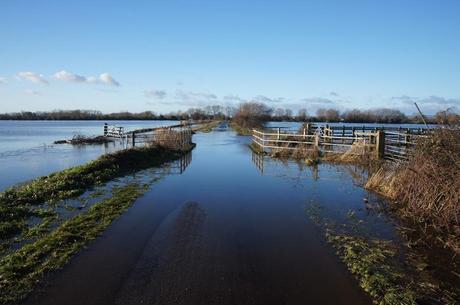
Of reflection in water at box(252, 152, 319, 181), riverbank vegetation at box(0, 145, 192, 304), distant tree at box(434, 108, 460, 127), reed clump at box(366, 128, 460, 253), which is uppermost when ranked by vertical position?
distant tree at box(434, 108, 460, 127)

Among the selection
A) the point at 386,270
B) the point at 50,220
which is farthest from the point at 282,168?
the point at 386,270

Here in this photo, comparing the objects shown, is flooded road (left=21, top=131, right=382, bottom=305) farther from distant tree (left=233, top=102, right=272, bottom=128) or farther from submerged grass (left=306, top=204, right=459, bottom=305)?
distant tree (left=233, top=102, right=272, bottom=128)

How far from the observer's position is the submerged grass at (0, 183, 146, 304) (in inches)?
229

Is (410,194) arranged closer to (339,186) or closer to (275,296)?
(339,186)

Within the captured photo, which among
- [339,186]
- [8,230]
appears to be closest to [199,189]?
[339,186]

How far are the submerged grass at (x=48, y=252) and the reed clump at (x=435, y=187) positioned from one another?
710cm

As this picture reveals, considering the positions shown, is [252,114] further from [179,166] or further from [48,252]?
[48,252]

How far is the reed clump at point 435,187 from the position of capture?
28.9ft

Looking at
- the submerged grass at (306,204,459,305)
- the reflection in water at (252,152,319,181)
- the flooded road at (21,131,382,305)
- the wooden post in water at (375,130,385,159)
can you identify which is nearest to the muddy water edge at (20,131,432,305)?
the flooded road at (21,131,382,305)

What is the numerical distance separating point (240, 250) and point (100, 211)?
4.45 metres

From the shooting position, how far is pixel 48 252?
284 inches

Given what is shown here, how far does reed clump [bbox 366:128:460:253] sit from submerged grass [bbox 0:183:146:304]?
23.3 feet

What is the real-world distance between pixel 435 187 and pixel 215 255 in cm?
562

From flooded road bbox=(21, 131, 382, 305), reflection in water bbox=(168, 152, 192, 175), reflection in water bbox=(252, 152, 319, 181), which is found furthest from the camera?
reflection in water bbox=(168, 152, 192, 175)
